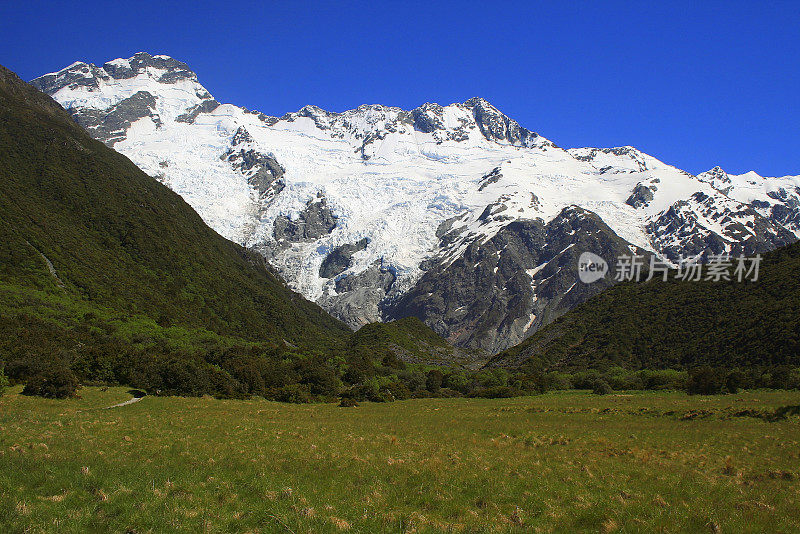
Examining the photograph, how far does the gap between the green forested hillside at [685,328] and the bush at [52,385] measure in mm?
86305

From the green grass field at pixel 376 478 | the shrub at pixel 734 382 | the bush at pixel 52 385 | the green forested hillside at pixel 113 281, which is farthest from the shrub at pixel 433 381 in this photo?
the green grass field at pixel 376 478

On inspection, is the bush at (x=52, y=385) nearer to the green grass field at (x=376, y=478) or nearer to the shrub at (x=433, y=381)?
the green grass field at (x=376, y=478)

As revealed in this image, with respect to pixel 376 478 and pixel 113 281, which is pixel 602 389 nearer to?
pixel 376 478

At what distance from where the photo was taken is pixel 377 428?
31.6 meters

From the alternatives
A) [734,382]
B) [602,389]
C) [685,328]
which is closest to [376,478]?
[602,389]

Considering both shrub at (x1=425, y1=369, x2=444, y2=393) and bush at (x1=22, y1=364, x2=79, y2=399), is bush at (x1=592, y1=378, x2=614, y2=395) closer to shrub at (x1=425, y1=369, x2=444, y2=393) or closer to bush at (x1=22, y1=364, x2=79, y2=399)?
shrub at (x1=425, y1=369, x2=444, y2=393)

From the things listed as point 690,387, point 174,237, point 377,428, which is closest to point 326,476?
point 377,428

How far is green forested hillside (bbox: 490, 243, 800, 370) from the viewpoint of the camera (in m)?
83.9

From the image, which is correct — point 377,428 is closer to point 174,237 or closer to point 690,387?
point 690,387

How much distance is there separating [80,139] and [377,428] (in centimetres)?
19335

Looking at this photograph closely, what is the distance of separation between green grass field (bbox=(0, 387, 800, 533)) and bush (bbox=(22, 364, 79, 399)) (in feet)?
30.6

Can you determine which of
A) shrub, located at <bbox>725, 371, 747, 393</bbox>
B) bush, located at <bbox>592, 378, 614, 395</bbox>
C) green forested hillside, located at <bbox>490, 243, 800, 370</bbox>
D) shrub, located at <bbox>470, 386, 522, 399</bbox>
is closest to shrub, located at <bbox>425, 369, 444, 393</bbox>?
shrub, located at <bbox>470, 386, 522, 399</bbox>

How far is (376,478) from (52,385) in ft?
112

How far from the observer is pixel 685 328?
101375 mm
